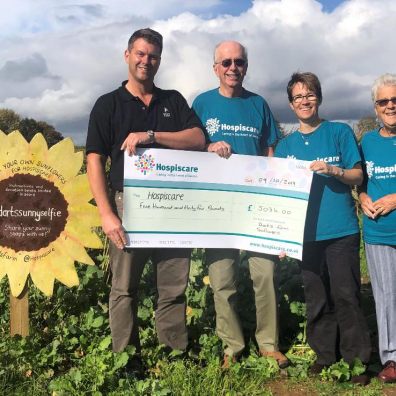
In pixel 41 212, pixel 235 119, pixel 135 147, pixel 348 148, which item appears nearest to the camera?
pixel 135 147

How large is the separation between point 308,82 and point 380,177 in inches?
32.9

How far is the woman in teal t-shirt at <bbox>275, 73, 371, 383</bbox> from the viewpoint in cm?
379

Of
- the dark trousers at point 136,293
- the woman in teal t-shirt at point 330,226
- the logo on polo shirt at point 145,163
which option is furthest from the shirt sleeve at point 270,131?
the dark trousers at point 136,293

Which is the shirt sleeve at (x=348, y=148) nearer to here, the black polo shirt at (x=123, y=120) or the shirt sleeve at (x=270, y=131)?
the shirt sleeve at (x=270, y=131)

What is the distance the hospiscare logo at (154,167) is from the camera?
12.5 ft

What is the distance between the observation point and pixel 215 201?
4133 mm

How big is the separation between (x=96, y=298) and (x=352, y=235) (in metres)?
2.76

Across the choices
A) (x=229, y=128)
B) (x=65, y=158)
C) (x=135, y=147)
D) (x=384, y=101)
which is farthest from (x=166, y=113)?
(x=384, y=101)

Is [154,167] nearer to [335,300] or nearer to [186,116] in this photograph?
[186,116]

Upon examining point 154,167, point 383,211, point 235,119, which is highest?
point 235,119

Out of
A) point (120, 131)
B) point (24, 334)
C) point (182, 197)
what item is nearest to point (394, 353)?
point (182, 197)

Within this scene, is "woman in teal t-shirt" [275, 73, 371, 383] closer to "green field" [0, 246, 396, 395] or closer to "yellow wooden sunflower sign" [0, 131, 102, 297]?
"green field" [0, 246, 396, 395]

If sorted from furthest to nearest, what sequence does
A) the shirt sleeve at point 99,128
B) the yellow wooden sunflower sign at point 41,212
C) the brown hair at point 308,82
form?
1. the yellow wooden sunflower sign at point 41,212
2. the brown hair at point 308,82
3. the shirt sleeve at point 99,128

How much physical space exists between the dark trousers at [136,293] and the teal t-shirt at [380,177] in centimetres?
138
